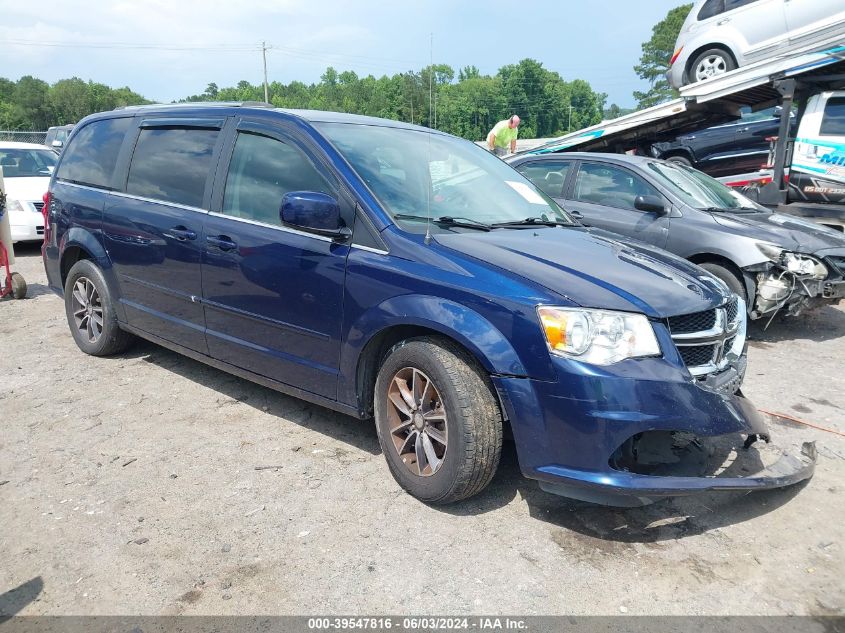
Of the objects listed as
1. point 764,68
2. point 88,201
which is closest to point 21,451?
point 88,201

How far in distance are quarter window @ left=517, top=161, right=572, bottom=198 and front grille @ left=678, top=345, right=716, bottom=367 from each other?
4.41 metres

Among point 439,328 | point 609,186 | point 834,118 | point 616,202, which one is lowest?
point 439,328

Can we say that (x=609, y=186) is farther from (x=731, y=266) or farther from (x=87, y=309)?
(x=87, y=309)

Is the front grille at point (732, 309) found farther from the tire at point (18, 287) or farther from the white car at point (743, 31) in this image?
the white car at point (743, 31)

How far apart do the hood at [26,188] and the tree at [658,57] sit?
66.1 metres

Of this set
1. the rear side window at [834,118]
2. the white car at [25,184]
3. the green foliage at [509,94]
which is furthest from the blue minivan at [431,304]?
the green foliage at [509,94]

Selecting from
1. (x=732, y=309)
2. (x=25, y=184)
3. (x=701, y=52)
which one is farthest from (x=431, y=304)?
(x=701, y=52)

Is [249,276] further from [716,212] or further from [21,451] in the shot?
[716,212]

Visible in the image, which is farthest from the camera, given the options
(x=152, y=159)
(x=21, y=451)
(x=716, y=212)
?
(x=716, y=212)

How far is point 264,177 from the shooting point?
3756mm

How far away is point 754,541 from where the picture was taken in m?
2.88

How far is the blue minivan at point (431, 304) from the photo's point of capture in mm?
2672

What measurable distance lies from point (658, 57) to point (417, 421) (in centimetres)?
7918

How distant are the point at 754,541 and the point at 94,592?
2.73 metres
